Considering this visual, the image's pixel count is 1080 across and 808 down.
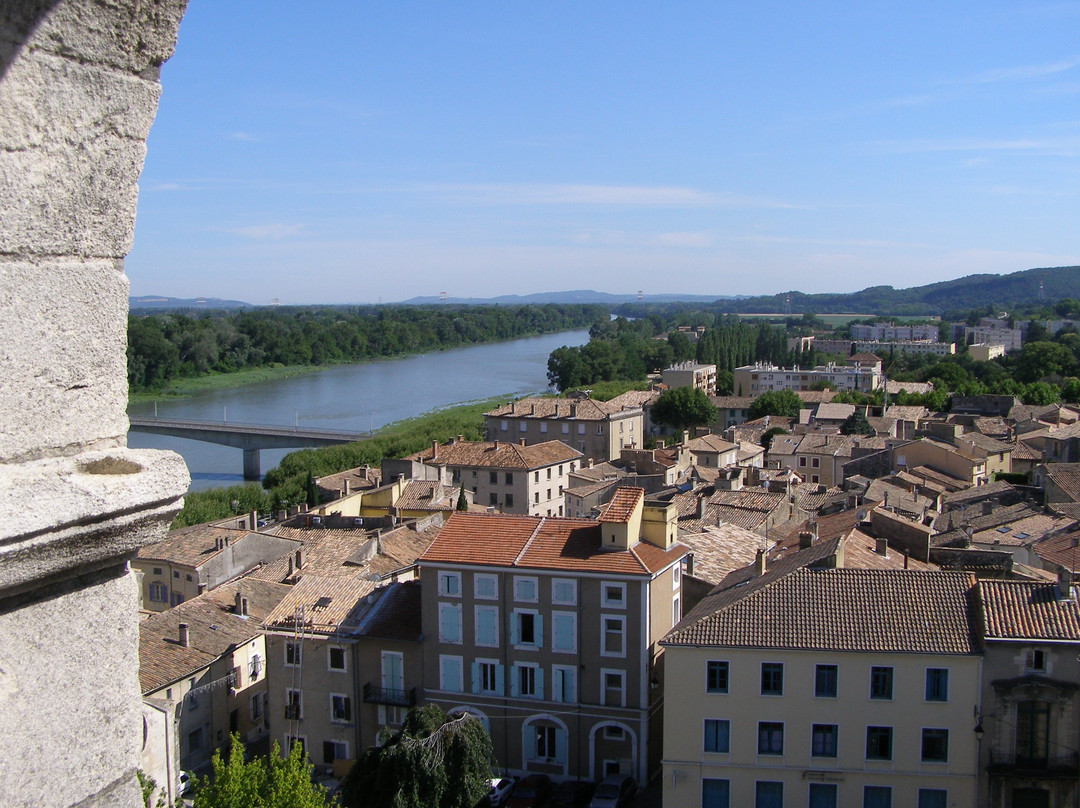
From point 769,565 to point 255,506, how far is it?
19270 millimetres

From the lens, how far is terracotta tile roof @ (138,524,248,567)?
1927 cm

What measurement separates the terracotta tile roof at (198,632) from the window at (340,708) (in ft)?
4.80

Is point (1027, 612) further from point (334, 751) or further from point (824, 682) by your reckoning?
point (334, 751)

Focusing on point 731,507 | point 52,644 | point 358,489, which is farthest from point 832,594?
point 358,489

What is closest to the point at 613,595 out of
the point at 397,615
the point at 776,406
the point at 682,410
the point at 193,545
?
the point at 397,615

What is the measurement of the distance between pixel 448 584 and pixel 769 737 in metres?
4.73

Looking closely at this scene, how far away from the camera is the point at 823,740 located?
1088 cm

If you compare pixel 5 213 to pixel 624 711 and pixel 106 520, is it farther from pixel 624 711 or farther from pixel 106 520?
pixel 624 711

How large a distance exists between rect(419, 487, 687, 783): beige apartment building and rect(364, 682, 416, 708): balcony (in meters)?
0.21

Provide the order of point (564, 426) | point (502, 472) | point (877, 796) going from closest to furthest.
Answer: point (877, 796), point (502, 472), point (564, 426)

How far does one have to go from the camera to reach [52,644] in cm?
150

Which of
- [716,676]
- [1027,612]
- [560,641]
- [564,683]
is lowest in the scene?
[564,683]

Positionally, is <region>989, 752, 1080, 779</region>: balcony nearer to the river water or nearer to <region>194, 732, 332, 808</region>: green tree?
<region>194, 732, 332, 808</region>: green tree

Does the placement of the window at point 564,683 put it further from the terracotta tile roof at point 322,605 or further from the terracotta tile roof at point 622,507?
the terracotta tile roof at point 322,605
